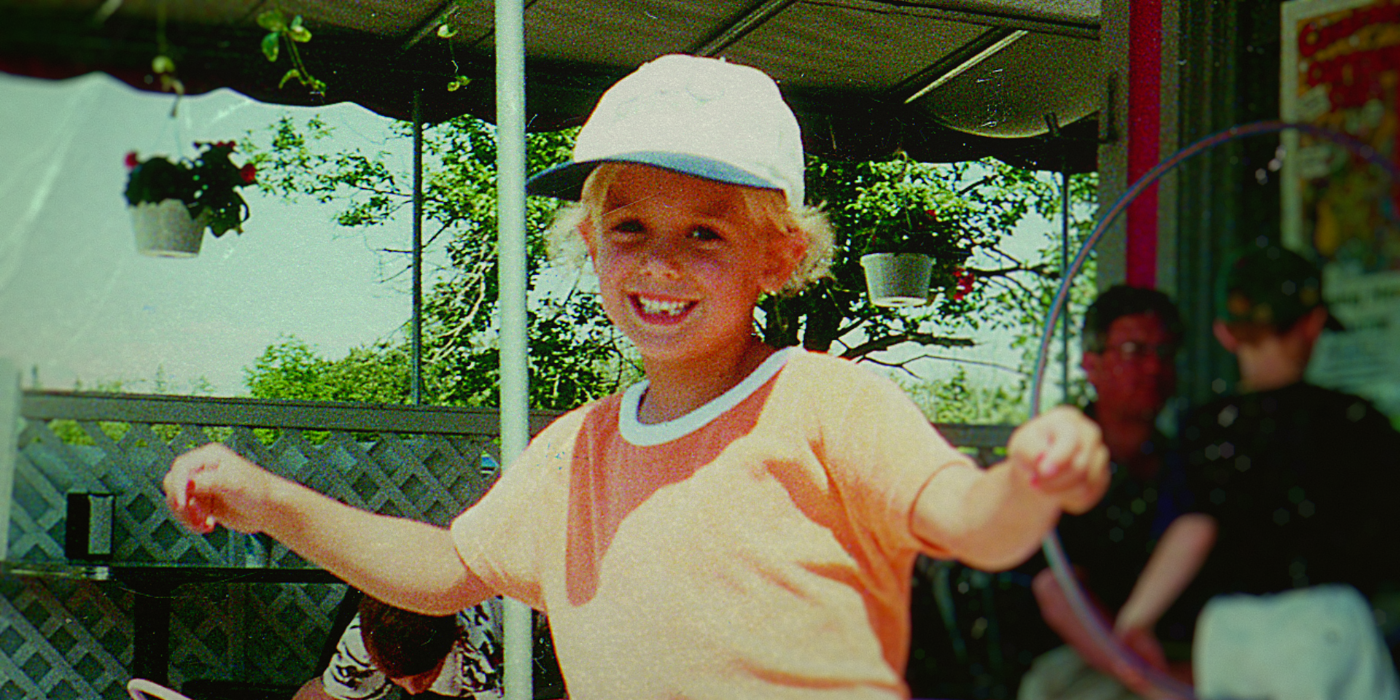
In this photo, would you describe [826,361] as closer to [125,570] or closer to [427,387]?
[427,387]

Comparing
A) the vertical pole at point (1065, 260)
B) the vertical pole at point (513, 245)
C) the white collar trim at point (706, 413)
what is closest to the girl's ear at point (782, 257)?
the white collar trim at point (706, 413)

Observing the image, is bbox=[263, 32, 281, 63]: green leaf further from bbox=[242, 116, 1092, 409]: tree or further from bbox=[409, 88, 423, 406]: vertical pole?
bbox=[409, 88, 423, 406]: vertical pole

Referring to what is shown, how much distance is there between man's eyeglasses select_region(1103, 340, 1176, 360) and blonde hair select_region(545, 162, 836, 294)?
57cm

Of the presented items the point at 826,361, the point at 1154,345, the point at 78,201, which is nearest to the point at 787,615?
the point at 826,361

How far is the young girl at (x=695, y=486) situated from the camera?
4.41 ft

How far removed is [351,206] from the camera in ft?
6.30

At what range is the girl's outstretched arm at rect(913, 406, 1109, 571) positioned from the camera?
1024mm

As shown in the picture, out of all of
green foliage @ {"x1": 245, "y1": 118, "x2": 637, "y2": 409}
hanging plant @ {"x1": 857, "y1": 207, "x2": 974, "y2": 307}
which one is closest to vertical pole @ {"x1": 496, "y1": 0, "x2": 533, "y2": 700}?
green foliage @ {"x1": 245, "y1": 118, "x2": 637, "y2": 409}

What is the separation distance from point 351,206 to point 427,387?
0.30 m

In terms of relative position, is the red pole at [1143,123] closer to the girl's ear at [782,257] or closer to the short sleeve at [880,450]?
the short sleeve at [880,450]

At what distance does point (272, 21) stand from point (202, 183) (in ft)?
0.66

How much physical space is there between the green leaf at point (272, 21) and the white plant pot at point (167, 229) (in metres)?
0.23

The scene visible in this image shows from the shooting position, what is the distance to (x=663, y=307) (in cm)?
156

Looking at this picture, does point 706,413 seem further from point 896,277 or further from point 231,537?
point 231,537
